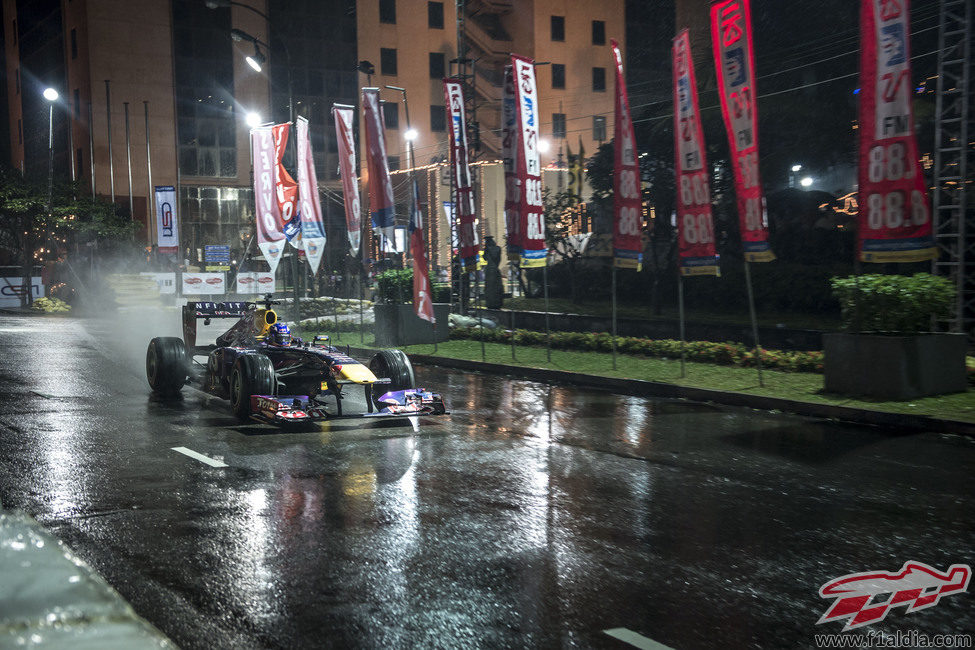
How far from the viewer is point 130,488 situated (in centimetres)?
780

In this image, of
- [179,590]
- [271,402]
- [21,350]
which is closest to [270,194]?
[21,350]

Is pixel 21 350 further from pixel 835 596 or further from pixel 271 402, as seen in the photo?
pixel 835 596

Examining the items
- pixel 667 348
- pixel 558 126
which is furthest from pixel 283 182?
pixel 558 126

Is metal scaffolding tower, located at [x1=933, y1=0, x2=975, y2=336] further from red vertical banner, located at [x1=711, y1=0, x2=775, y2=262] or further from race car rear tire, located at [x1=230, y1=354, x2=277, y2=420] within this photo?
race car rear tire, located at [x1=230, y1=354, x2=277, y2=420]

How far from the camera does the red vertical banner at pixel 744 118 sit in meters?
13.7

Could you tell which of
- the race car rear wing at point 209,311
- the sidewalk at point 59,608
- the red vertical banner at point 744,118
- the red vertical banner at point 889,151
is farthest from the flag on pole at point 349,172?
the sidewalk at point 59,608

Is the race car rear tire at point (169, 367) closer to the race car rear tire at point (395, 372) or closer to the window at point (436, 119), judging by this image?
the race car rear tire at point (395, 372)

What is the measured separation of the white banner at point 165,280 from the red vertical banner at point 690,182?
32.7m

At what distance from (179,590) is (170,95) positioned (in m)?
60.2

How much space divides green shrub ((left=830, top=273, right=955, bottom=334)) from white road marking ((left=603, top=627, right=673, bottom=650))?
9.66 m

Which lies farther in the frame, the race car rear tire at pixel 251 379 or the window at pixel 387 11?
the window at pixel 387 11

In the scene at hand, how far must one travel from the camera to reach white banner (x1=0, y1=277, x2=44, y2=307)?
42244mm

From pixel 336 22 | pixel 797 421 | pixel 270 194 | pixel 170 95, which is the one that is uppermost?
pixel 336 22

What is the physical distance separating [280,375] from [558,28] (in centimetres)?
5902
